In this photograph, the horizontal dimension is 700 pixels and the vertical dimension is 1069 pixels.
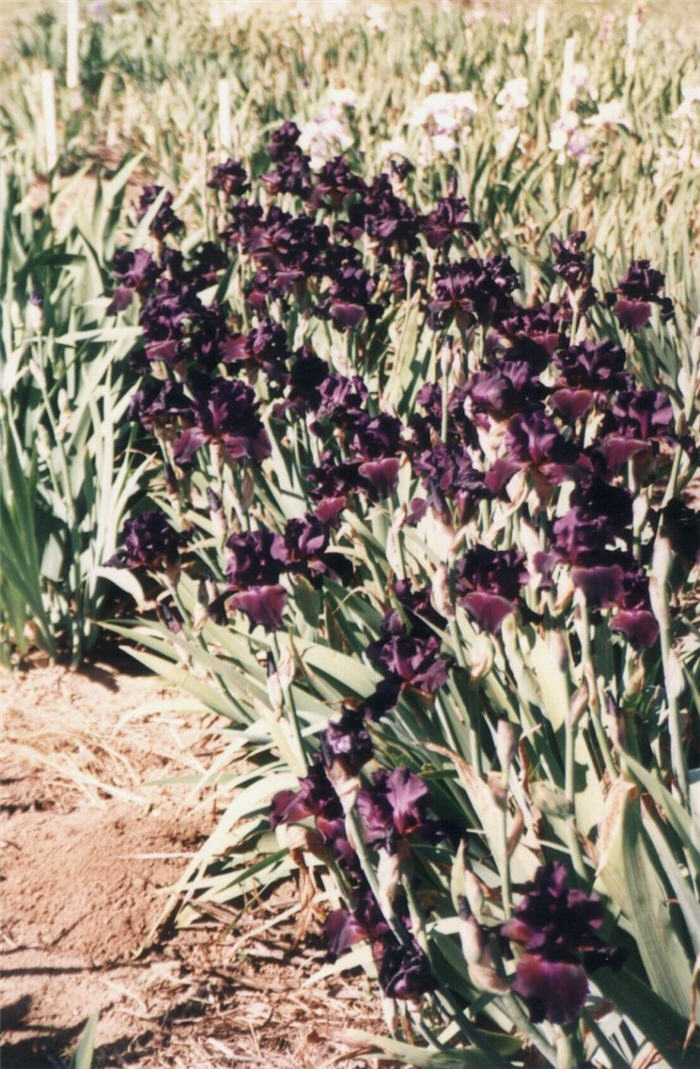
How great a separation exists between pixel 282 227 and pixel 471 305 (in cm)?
67

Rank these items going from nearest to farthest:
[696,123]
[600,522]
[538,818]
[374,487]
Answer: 1. [600,522]
2. [538,818]
3. [374,487]
4. [696,123]

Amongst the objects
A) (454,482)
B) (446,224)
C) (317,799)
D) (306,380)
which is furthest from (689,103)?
(317,799)

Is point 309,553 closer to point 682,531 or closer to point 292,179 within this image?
point 682,531

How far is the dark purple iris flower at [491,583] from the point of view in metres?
1.46

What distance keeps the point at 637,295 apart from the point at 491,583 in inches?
50.5

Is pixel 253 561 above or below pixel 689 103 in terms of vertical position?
below

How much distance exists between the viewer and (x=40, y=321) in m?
2.80

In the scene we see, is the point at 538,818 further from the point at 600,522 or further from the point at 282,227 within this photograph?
the point at 282,227

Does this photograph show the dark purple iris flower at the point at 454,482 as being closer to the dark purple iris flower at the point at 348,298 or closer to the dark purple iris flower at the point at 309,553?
the dark purple iris flower at the point at 309,553

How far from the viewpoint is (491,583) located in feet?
4.85

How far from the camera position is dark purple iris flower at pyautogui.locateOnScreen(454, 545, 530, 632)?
4.77 ft

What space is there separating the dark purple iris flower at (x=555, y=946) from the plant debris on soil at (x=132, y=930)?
44 centimetres

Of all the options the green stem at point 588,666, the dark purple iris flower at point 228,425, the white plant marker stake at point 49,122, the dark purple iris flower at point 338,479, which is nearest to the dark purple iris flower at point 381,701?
the green stem at point 588,666

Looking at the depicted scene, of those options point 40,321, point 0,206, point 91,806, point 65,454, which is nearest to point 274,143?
point 0,206
